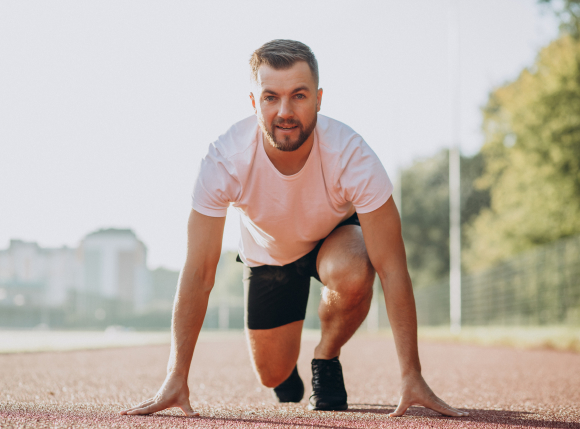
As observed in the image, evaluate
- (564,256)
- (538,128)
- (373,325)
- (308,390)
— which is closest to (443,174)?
(373,325)

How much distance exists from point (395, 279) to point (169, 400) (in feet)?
3.77

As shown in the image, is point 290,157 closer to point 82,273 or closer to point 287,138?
point 287,138

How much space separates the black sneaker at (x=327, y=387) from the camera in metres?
3.28

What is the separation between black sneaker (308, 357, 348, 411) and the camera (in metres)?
3.28

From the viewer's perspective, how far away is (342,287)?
10.8 feet

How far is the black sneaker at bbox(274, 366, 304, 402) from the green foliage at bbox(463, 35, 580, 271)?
2173 cm

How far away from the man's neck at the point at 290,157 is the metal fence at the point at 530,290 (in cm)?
1519

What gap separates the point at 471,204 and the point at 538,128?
1843 centimetres

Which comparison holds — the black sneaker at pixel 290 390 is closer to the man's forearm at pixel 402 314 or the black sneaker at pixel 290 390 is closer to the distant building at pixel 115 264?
the man's forearm at pixel 402 314

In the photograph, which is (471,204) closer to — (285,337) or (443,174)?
(443,174)

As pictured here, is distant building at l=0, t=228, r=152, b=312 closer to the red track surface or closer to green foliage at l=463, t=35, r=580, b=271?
green foliage at l=463, t=35, r=580, b=271

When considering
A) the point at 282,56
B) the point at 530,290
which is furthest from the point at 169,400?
the point at 530,290

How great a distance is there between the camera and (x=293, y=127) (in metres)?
3.00

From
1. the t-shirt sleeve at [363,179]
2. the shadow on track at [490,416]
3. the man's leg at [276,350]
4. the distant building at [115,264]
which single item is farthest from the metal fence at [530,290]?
the distant building at [115,264]
